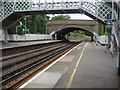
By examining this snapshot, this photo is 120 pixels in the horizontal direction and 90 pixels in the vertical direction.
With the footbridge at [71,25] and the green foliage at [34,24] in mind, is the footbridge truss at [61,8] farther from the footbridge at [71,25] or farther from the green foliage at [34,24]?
the footbridge at [71,25]

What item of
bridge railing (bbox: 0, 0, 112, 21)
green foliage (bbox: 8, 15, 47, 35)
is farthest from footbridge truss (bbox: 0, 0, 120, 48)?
green foliage (bbox: 8, 15, 47, 35)

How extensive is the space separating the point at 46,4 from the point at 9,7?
504cm

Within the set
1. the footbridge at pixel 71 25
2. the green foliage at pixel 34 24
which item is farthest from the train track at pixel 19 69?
the footbridge at pixel 71 25

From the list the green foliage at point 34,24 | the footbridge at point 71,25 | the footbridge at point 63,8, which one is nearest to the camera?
the footbridge at point 63,8

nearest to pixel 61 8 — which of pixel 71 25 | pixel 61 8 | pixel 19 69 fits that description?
pixel 61 8

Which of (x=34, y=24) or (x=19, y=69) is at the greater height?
(x=34, y=24)

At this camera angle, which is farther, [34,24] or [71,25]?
[34,24]

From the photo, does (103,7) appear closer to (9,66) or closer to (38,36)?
(9,66)

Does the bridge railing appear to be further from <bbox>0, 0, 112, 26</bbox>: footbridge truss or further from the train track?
the train track

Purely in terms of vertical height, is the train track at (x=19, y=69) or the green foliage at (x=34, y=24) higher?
the green foliage at (x=34, y=24)

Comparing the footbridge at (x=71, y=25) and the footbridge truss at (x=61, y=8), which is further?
the footbridge at (x=71, y=25)

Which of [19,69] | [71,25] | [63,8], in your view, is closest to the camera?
[19,69]

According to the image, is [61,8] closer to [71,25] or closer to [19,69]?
[19,69]

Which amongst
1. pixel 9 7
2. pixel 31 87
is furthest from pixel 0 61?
pixel 9 7
